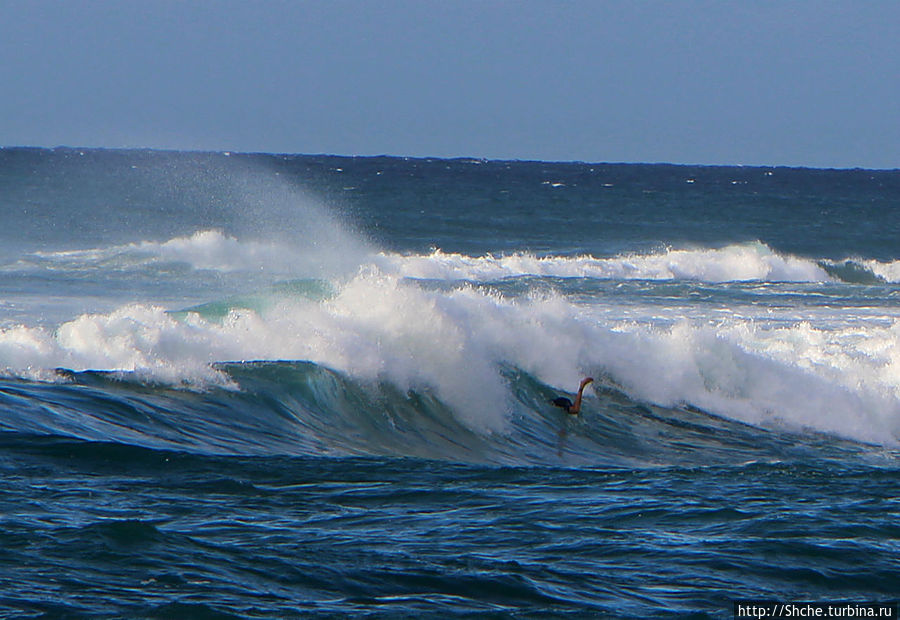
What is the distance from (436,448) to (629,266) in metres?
22.7

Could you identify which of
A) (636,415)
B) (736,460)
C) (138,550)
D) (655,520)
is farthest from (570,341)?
(138,550)

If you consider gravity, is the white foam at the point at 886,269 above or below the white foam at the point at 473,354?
above

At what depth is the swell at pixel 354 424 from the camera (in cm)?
932

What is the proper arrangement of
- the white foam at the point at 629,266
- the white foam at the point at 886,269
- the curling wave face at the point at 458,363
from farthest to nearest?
the white foam at the point at 886,269 → the white foam at the point at 629,266 → the curling wave face at the point at 458,363

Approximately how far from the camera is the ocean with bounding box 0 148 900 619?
5.71 meters

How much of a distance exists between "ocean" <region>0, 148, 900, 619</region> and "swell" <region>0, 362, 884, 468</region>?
0.13 feet

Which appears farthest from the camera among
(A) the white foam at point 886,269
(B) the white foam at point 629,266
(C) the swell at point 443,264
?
(A) the white foam at point 886,269

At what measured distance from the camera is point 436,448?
35.9 ft

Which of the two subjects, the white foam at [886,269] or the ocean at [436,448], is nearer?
the ocean at [436,448]

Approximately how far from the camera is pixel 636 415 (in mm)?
13414

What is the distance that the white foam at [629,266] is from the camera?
31703mm

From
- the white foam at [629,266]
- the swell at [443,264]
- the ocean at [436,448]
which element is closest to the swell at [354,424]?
the ocean at [436,448]

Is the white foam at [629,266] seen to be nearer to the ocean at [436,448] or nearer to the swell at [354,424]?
the ocean at [436,448]

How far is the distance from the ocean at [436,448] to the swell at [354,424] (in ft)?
0.13
